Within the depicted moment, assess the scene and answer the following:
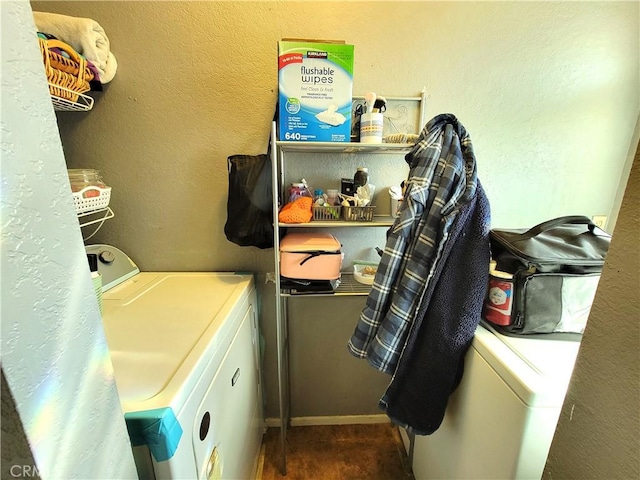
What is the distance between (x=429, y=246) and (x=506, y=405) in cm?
43

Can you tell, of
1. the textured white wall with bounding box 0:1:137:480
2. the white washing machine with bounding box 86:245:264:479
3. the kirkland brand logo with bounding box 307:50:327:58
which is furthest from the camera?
the kirkland brand logo with bounding box 307:50:327:58

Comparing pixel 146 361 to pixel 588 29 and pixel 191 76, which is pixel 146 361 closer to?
pixel 191 76

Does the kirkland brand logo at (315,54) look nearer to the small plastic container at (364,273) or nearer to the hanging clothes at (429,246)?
the hanging clothes at (429,246)

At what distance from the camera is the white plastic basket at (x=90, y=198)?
982mm

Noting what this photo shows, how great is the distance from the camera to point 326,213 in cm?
117

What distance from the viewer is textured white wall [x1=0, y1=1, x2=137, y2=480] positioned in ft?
0.93

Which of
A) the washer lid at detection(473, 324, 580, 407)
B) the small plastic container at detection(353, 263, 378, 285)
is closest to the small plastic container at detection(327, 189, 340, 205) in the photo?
the small plastic container at detection(353, 263, 378, 285)

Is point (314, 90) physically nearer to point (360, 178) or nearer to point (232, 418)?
point (360, 178)

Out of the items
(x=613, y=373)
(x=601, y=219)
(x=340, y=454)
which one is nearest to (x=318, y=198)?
(x=613, y=373)

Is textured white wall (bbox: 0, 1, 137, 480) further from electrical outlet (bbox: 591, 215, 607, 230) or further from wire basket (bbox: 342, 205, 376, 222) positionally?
electrical outlet (bbox: 591, 215, 607, 230)

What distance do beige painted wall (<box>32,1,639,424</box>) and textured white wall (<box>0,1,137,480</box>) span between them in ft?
3.25

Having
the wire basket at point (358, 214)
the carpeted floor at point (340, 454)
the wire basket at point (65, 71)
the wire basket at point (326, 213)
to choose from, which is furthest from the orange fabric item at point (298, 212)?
the carpeted floor at point (340, 454)

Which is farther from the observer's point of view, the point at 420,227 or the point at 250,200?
the point at 250,200

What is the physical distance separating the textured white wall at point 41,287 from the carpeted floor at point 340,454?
1.32 m
